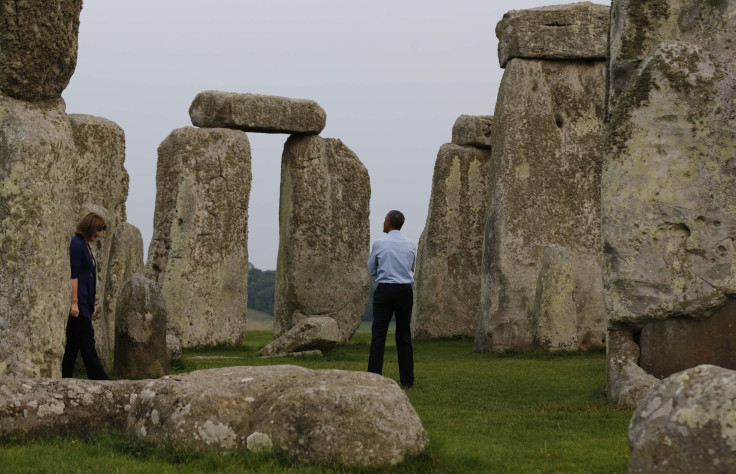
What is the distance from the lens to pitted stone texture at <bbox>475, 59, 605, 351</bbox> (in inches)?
692

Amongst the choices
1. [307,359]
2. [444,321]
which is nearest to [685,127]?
[307,359]

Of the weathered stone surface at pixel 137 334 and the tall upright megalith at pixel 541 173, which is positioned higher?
the tall upright megalith at pixel 541 173

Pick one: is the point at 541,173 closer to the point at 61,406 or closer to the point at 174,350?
the point at 174,350

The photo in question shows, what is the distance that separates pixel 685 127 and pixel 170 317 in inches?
437

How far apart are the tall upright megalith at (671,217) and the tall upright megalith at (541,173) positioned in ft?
26.6

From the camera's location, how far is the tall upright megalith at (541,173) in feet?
57.8

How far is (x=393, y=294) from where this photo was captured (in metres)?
10.5

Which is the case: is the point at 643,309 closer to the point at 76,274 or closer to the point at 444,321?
the point at 76,274

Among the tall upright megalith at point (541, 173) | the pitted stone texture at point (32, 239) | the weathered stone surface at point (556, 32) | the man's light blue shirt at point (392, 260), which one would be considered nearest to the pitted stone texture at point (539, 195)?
the tall upright megalith at point (541, 173)

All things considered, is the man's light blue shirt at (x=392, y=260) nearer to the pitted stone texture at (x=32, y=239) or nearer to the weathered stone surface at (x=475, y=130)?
the pitted stone texture at (x=32, y=239)

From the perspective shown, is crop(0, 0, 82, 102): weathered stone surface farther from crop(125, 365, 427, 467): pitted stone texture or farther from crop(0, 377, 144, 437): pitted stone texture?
crop(125, 365, 427, 467): pitted stone texture

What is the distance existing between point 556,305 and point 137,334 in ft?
22.3

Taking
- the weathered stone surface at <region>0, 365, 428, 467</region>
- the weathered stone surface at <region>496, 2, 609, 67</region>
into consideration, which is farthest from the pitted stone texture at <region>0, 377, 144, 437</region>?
the weathered stone surface at <region>496, 2, 609, 67</region>

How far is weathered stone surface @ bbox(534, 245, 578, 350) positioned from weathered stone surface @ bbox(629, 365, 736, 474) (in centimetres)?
1105
